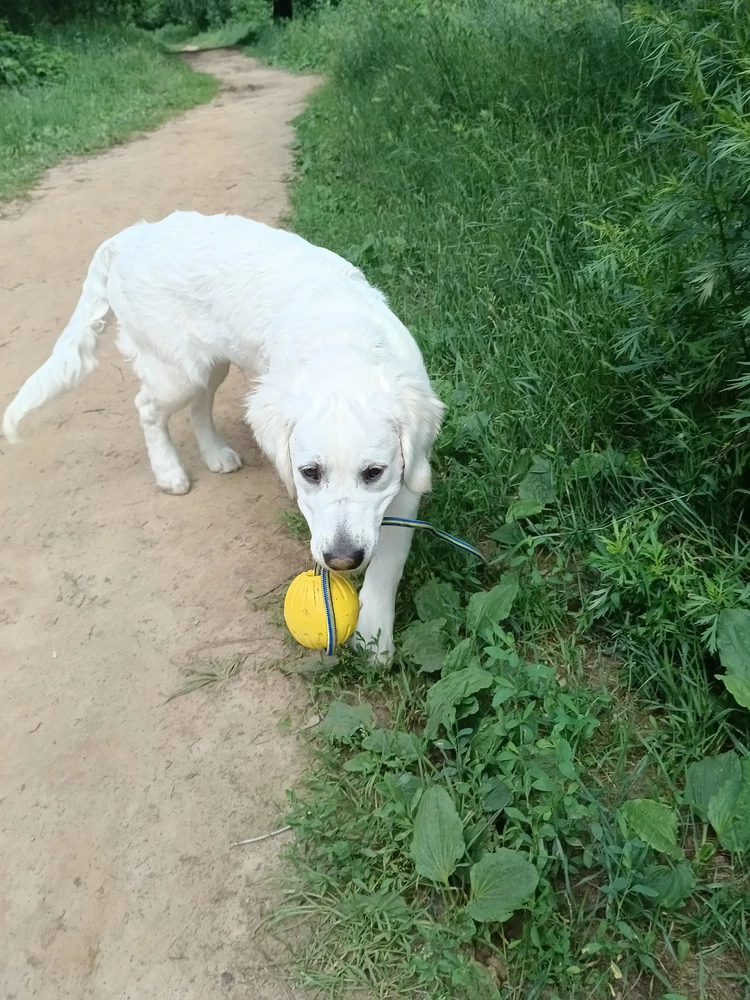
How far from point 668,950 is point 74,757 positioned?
1853mm

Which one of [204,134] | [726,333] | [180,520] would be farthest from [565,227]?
[204,134]

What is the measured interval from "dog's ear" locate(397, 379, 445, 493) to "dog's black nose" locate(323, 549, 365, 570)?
364 mm

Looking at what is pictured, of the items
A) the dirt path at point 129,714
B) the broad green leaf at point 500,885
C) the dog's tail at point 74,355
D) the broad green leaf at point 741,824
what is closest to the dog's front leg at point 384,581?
the dirt path at point 129,714

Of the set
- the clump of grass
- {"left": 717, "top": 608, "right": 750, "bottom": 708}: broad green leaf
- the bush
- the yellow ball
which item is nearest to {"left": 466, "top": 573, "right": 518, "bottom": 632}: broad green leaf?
the yellow ball

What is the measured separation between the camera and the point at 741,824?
1844 millimetres

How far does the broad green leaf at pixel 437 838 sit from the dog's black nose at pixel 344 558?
64 cm

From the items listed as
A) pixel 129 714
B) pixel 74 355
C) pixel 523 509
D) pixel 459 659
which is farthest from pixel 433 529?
pixel 74 355

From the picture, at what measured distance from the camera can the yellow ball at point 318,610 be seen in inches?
92.9

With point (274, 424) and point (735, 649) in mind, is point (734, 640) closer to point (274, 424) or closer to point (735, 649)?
point (735, 649)

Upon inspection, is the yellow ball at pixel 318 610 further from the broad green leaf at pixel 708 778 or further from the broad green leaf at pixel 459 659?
the broad green leaf at pixel 708 778

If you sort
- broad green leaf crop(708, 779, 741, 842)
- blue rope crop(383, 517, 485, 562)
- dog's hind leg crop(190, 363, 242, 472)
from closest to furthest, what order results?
1. broad green leaf crop(708, 779, 741, 842)
2. blue rope crop(383, 517, 485, 562)
3. dog's hind leg crop(190, 363, 242, 472)

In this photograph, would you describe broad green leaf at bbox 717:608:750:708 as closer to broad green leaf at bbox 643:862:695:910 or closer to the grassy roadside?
the grassy roadside

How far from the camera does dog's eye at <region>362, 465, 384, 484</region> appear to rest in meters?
2.26

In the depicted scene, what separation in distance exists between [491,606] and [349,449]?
70 cm
